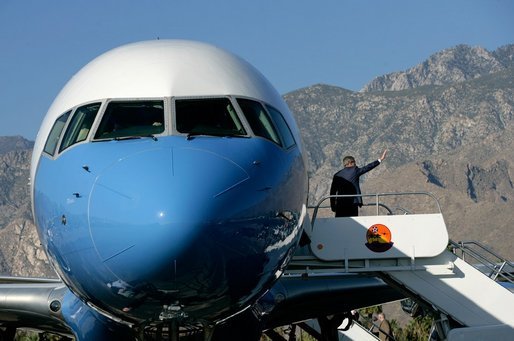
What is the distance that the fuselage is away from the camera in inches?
416

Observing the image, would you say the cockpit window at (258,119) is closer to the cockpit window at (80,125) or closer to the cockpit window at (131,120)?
the cockpit window at (131,120)

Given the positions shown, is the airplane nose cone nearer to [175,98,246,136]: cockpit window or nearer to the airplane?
the airplane

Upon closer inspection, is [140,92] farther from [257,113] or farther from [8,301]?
[8,301]

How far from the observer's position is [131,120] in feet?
40.2

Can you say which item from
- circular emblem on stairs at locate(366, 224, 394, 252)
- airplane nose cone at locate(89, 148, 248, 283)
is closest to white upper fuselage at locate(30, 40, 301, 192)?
airplane nose cone at locate(89, 148, 248, 283)

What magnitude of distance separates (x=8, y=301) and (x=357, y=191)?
19.9ft

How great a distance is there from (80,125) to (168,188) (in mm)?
2405

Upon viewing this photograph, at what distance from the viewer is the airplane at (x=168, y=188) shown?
10.6 meters

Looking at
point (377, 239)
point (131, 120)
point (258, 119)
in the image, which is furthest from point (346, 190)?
point (131, 120)

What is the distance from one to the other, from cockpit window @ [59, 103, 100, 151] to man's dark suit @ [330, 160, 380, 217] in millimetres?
6319

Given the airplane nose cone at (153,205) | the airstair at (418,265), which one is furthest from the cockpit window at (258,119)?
the airstair at (418,265)

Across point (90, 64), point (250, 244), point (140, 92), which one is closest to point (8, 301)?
point (90, 64)

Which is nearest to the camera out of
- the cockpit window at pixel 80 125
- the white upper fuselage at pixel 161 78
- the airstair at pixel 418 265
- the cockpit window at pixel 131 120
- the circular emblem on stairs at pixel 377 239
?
the cockpit window at pixel 131 120

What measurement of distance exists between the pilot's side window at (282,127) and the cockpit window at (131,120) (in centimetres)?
143
